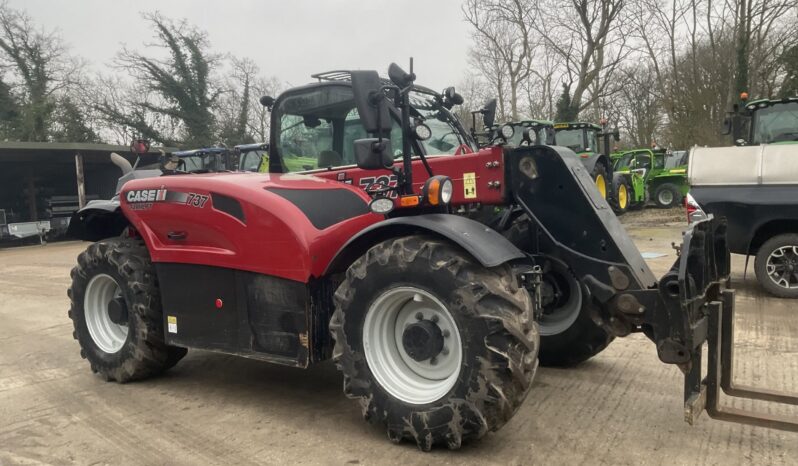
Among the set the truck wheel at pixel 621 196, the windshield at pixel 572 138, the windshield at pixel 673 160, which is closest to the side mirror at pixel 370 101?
the truck wheel at pixel 621 196

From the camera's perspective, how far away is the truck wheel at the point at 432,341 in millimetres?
2975

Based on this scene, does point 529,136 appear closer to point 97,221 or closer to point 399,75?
point 399,75

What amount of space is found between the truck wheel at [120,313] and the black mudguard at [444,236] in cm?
173

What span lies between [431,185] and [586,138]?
15516mm

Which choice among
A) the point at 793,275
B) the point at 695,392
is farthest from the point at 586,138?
the point at 695,392

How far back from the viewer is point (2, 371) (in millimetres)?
5332

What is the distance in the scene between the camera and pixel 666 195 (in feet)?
64.2

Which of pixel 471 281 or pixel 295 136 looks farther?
pixel 295 136

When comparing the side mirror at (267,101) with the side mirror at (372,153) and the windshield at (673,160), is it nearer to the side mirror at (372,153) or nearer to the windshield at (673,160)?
the side mirror at (372,153)

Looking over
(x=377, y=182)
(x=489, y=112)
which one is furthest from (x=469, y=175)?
(x=489, y=112)

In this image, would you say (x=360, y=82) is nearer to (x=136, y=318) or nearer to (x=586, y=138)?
(x=136, y=318)

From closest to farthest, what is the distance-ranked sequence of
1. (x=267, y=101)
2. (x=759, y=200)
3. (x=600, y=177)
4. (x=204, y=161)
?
(x=267, y=101) < (x=759, y=200) < (x=600, y=177) < (x=204, y=161)

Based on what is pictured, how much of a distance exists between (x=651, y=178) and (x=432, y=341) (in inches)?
733

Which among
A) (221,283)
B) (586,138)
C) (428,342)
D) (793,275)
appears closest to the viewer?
(428,342)
